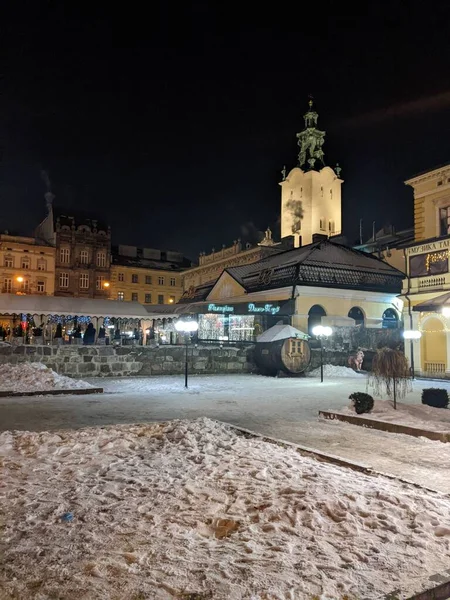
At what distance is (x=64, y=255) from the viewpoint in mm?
68625

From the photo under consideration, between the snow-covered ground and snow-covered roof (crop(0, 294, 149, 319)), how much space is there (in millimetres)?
19801

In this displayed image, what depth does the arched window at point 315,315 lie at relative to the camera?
104ft

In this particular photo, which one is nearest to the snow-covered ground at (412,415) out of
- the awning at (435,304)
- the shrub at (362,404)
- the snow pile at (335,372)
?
the shrub at (362,404)

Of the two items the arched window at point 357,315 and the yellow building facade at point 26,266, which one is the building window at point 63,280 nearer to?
the yellow building facade at point 26,266

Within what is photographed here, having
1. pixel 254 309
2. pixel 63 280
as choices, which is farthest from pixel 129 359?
pixel 63 280

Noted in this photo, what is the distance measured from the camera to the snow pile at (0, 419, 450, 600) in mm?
3459

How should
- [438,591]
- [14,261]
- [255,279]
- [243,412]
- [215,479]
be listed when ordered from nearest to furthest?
[438,591] → [215,479] → [243,412] → [255,279] → [14,261]

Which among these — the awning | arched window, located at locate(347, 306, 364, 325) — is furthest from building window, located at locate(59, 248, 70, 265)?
the awning

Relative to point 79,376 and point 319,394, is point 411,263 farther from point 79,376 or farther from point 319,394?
point 79,376

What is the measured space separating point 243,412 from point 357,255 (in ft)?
90.8

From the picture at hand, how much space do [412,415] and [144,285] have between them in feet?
223

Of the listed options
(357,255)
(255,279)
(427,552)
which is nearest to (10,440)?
(427,552)

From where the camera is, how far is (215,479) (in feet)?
19.3

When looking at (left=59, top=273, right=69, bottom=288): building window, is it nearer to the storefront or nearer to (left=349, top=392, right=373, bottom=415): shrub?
the storefront
